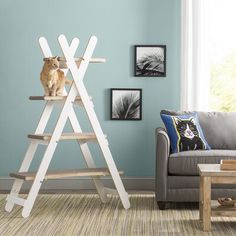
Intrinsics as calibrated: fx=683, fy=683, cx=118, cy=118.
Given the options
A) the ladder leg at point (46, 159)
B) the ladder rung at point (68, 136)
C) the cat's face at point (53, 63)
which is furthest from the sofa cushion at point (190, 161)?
the cat's face at point (53, 63)

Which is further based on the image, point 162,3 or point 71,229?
A: point 162,3

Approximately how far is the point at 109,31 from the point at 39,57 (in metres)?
0.80

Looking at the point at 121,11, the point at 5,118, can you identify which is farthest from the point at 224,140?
the point at 5,118

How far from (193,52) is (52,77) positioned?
1904 millimetres

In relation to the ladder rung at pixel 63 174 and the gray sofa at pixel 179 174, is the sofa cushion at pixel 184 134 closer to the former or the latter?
the gray sofa at pixel 179 174

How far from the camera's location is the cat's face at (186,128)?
6281 millimetres

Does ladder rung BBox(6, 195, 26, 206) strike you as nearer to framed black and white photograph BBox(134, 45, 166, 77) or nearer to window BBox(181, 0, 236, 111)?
framed black and white photograph BBox(134, 45, 166, 77)

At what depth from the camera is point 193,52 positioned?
23.6ft

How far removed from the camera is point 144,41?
7250 millimetres

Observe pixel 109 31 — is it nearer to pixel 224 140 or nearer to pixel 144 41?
pixel 144 41

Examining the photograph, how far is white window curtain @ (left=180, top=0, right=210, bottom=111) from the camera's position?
7156mm

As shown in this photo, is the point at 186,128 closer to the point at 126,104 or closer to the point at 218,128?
the point at 218,128

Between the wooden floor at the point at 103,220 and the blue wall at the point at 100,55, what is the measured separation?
0.87 metres

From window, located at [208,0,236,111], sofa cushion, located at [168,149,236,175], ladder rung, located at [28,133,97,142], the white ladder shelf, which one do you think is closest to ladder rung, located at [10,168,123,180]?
the white ladder shelf
